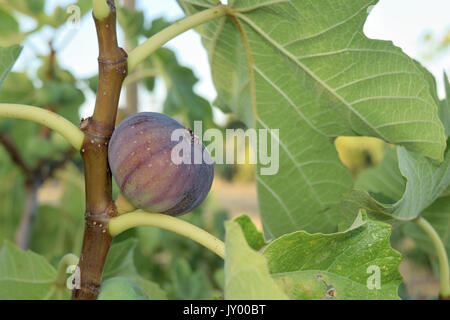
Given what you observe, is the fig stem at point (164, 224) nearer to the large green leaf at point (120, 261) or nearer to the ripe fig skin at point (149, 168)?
the ripe fig skin at point (149, 168)

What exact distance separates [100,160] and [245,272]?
0.25 m

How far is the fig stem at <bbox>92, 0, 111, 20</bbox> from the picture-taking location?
56 cm

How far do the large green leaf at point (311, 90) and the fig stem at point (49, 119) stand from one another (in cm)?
33

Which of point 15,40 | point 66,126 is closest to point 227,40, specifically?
point 66,126

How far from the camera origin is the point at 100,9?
0.56 m

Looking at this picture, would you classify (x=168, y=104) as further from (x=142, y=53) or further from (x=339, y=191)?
(x=142, y=53)

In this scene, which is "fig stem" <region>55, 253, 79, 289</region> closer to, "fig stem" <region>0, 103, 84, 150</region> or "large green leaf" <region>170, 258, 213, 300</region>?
"fig stem" <region>0, 103, 84, 150</region>

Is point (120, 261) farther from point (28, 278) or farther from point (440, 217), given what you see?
point (440, 217)

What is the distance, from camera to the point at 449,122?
0.82 m

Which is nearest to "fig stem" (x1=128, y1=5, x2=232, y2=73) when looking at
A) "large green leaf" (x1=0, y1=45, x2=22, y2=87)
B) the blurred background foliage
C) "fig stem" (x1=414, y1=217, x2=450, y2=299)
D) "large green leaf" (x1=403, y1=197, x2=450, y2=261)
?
"large green leaf" (x1=0, y1=45, x2=22, y2=87)

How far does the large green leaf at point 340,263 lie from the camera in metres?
0.51

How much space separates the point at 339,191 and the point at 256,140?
0.18m

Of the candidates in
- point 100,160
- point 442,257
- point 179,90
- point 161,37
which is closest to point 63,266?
point 100,160

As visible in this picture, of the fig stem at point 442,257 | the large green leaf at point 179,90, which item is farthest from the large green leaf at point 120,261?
the large green leaf at point 179,90
